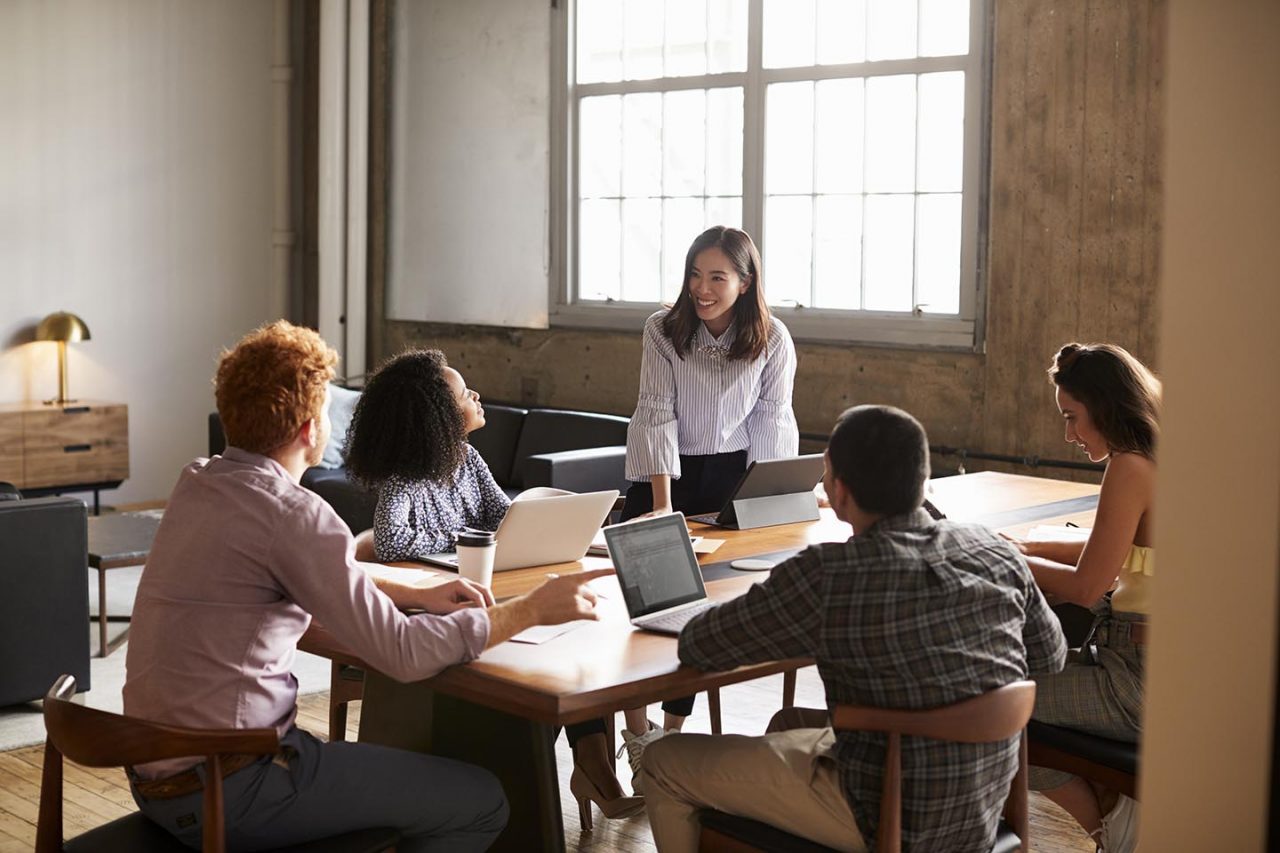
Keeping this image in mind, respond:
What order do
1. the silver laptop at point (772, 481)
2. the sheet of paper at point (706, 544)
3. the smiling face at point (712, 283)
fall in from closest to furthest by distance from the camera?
the sheet of paper at point (706, 544) < the silver laptop at point (772, 481) < the smiling face at point (712, 283)

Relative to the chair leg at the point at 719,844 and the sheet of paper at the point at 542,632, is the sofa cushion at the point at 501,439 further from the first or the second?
the chair leg at the point at 719,844

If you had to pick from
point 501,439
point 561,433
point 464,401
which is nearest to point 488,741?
point 464,401

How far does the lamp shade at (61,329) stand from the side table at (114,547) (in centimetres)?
234

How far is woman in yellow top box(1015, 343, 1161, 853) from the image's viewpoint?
10.3 feet

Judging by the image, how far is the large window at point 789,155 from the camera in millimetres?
6691

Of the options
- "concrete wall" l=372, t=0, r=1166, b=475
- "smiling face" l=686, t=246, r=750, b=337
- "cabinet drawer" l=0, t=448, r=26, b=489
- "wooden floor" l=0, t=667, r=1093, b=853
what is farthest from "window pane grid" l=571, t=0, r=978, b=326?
"cabinet drawer" l=0, t=448, r=26, b=489

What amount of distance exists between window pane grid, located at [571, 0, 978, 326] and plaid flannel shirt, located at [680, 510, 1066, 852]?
426cm

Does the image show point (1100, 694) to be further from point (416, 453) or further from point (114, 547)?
point (114, 547)

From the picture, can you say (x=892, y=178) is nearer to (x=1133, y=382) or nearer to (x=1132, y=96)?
(x=1132, y=96)

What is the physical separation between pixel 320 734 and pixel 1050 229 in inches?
140

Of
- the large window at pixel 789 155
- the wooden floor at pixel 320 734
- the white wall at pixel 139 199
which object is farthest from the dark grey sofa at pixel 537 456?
the wooden floor at pixel 320 734

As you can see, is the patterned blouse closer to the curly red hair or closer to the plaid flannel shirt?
the curly red hair

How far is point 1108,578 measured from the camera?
3.13 metres

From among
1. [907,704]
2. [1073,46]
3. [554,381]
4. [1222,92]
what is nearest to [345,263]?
[554,381]
